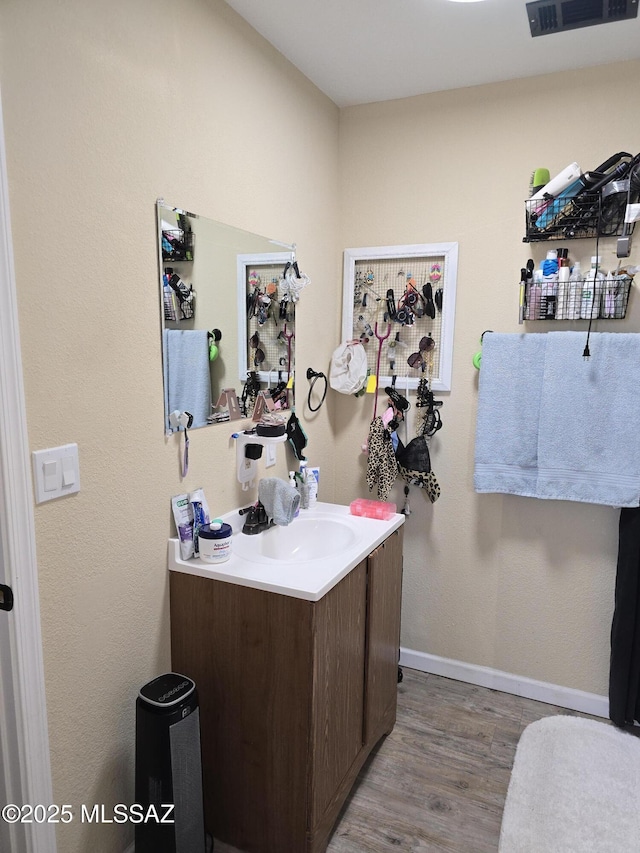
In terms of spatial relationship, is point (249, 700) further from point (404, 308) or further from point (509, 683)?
point (404, 308)

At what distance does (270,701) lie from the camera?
1.55m

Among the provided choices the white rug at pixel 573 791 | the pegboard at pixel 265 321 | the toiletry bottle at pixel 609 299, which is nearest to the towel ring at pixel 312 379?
the pegboard at pixel 265 321

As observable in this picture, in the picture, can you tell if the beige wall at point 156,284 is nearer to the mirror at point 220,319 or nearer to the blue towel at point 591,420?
the mirror at point 220,319

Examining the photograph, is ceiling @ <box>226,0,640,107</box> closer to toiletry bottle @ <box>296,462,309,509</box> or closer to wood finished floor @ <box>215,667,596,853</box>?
toiletry bottle @ <box>296,462,309,509</box>

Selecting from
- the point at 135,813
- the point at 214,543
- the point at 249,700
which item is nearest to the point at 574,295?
the point at 214,543

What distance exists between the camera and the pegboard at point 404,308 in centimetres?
239

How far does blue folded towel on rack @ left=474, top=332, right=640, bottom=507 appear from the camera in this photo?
2.06 metres

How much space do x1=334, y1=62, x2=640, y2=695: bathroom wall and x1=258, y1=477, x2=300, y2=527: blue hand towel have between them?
2.74 feet

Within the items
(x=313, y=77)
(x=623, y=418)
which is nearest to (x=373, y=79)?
(x=313, y=77)

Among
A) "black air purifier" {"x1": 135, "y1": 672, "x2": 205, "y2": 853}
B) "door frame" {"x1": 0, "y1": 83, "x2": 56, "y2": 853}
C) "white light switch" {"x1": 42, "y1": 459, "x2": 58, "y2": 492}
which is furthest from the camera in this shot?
"black air purifier" {"x1": 135, "y1": 672, "x2": 205, "y2": 853}

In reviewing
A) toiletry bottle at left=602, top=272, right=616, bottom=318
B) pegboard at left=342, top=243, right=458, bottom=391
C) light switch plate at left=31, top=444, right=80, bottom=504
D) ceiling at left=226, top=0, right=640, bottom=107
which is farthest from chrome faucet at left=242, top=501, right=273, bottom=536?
ceiling at left=226, top=0, right=640, bottom=107

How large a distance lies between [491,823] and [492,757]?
1.02 ft

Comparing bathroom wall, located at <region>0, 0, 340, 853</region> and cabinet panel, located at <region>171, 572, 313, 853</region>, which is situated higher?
bathroom wall, located at <region>0, 0, 340, 853</region>

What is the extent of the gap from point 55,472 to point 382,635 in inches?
51.4
